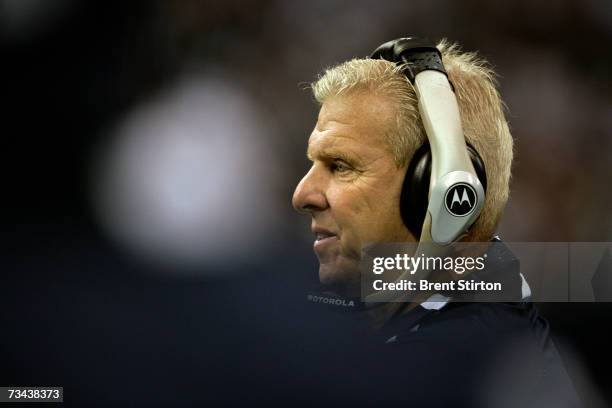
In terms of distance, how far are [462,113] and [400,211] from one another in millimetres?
199

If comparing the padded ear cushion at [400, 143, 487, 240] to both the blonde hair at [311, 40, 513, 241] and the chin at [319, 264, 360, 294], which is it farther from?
the chin at [319, 264, 360, 294]

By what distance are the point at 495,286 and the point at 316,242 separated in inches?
12.8

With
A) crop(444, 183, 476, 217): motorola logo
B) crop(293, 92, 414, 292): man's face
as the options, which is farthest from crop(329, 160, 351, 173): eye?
crop(444, 183, 476, 217): motorola logo

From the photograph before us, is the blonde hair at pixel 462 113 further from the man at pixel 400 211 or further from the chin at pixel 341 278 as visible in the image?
the chin at pixel 341 278

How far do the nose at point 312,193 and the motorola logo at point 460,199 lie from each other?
245mm

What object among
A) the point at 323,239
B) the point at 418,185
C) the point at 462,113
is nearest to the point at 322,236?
the point at 323,239

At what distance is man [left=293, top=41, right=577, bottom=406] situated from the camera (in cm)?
120

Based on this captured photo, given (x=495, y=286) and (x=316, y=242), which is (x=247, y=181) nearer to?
(x=316, y=242)

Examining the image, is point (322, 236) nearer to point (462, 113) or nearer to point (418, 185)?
point (418, 185)

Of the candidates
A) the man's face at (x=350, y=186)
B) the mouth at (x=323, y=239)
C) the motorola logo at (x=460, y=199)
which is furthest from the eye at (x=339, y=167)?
the motorola logo at (x=460, y=199)

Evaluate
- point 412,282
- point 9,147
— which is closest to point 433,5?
point 412,282

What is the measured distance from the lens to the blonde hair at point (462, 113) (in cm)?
120

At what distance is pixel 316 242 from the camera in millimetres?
1274

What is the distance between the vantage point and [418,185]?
3.77ft
